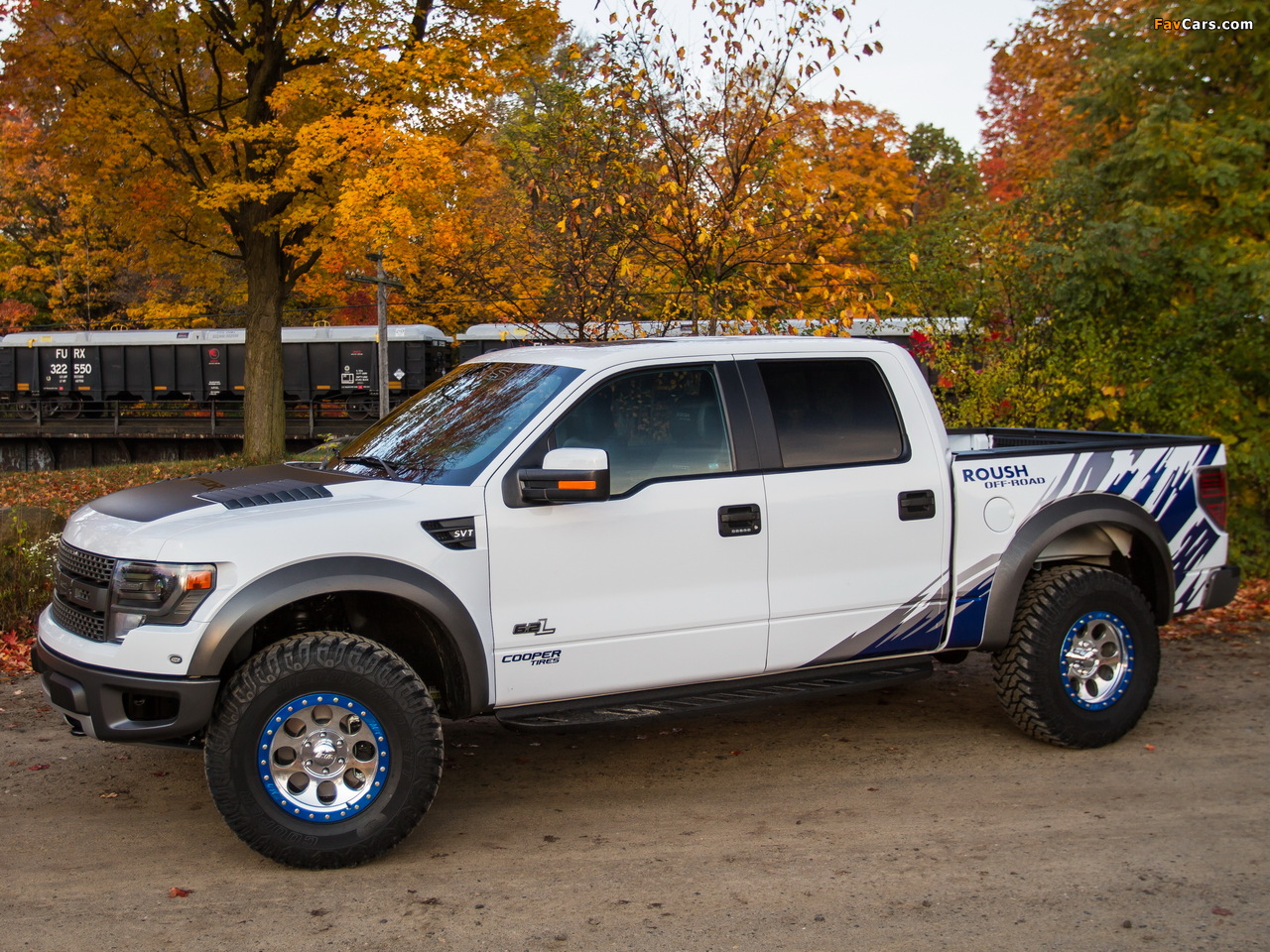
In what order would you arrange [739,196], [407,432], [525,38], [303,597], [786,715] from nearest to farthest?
[303,597]
[407,432]
[786,715]
[739,196]
[525,38]

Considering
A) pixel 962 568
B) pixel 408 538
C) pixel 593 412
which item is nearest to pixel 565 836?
pixel 408 538

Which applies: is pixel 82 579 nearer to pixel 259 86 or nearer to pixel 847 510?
pixel 847 510

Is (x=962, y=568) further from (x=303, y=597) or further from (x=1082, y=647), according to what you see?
(x=303, y=597)

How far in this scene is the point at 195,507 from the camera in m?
4.42

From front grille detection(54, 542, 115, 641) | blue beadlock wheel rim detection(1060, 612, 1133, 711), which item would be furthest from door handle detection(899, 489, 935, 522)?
front grille detection(54, 542, 115, 641)

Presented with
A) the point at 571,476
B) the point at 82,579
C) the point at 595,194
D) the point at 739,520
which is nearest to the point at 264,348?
the point at 595,194

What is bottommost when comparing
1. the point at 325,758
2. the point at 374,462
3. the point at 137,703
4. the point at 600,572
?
the point at 325,758

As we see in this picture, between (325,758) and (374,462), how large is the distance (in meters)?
1.35

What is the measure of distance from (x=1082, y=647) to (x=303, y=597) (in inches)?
146

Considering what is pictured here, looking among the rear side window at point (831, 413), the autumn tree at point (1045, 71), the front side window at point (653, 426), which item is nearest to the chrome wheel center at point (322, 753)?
the front side window at point (653, 426)

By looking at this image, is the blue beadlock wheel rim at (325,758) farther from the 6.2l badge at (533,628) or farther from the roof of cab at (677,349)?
the roof of cab at (677,349)

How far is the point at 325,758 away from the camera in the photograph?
4277 mm

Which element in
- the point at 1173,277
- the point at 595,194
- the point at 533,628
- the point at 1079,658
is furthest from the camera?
the point at 1173,277

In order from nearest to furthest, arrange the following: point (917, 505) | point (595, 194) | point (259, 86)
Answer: point (917, 505) < point (595, 194) < point (259, 86)
